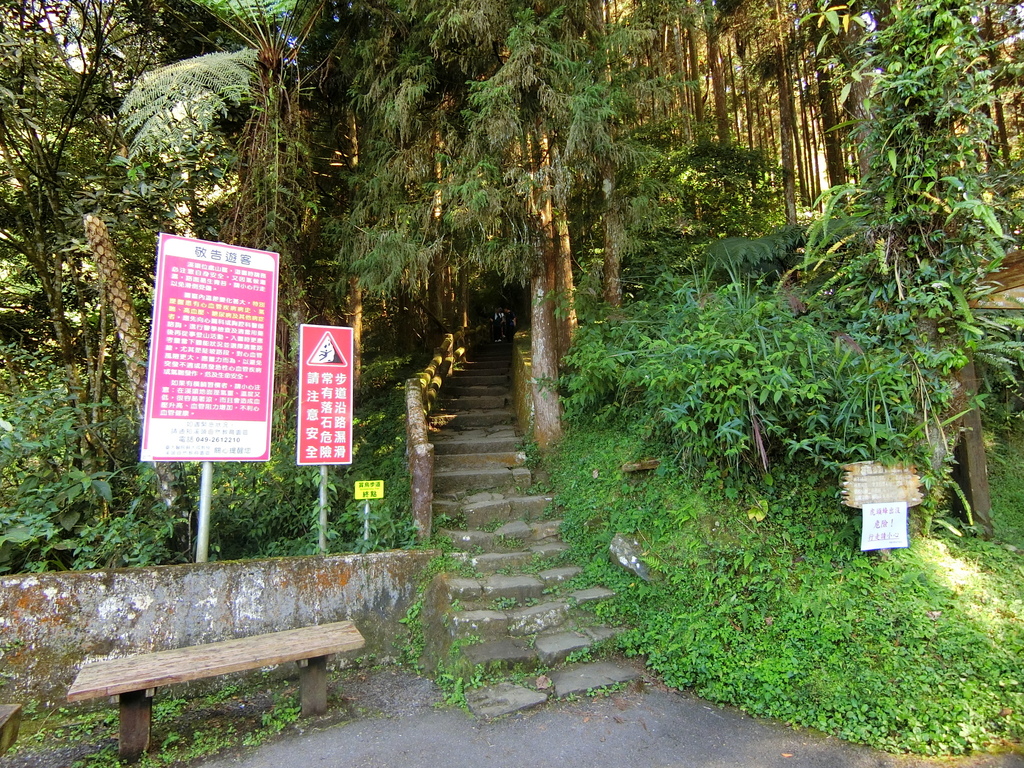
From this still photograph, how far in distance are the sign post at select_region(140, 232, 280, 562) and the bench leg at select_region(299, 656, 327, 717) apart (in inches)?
54.8

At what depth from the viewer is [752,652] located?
12.5ft

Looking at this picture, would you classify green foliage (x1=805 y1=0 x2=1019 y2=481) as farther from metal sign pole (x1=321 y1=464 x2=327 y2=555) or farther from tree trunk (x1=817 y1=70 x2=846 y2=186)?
tree trunk (x1=817 y1=70 x2=846 y2=186)

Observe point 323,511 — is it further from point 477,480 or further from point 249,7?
point 249,7

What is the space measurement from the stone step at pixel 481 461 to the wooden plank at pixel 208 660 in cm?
289

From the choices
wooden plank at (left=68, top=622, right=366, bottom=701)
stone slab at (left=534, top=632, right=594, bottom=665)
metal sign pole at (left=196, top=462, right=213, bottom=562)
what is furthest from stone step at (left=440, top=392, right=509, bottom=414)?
wooden plank at (left=68, top=622, right=366, bottom=701)

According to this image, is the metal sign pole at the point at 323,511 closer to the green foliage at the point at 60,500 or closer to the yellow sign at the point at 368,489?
the yellow sign at the point at 368,489

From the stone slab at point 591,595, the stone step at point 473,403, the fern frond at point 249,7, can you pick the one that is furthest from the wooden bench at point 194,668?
the fern frond at point 249,7

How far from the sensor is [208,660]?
3.57m

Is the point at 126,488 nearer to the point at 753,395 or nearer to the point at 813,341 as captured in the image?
the point at 753,395

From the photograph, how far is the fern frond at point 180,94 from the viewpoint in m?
5.41

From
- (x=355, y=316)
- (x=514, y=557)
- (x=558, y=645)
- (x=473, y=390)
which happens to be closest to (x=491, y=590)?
(x=514, y=557)

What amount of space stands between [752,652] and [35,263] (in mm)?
8044

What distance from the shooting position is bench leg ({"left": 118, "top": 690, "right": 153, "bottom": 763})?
11.2ft

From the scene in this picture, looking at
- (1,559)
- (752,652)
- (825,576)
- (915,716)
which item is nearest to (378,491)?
(1,559)
